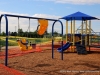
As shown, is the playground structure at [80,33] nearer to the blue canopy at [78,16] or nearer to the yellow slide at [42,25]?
the blue canopy at [78,16]

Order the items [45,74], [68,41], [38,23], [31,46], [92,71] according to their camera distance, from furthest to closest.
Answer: [31,46] → [68,41] → [38,23] → [92,71] → [45,74]

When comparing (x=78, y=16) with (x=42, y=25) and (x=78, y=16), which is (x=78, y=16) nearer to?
(x=78, y=16)

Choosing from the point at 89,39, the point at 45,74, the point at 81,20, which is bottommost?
the point at 45,74

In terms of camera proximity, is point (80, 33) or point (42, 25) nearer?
point (42, 25)

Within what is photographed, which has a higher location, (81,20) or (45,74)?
(81,20)

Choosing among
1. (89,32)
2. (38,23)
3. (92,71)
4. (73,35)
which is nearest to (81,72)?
(92,71)

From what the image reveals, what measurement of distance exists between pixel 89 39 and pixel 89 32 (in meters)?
0.78

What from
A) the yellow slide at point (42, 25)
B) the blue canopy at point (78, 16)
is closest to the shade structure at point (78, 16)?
the blue canopy at point (78, 16)

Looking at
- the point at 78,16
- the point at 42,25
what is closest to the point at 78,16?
the point at 78,16

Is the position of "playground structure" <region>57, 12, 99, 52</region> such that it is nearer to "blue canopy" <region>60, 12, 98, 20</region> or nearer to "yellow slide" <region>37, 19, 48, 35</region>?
"blue canopy" <region>60, 12, 98, 20</region>

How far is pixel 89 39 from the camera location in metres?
19.2

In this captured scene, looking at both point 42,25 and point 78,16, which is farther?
point 78,16

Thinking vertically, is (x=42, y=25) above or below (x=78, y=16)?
below

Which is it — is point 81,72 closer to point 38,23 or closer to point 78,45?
point 38,23
